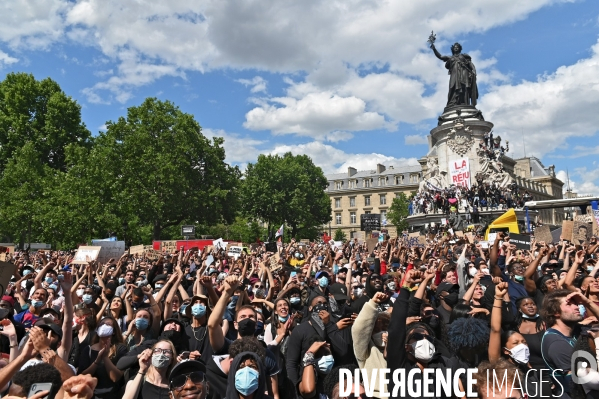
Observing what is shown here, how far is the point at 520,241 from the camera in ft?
40.5

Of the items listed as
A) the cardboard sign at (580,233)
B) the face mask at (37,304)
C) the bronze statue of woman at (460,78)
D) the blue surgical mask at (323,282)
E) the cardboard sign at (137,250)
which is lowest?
the face mask at (37,304)

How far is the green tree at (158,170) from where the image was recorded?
113ft

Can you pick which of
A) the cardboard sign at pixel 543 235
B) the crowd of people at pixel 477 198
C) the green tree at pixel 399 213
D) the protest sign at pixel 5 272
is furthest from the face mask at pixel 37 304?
the green tree at pixel 399 213

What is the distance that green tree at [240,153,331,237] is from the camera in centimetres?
6431

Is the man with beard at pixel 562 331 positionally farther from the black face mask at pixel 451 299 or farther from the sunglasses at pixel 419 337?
the black face mask at pixel 451 299

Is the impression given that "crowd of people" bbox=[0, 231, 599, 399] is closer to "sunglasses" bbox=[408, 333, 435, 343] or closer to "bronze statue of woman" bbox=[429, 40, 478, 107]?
"sunglasses" bbox=[408, 333, 435, 343]

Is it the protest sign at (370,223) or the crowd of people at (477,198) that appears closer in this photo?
the protest sign at (370,223)

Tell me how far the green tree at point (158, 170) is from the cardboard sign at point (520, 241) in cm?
2665

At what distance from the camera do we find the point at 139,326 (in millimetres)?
4848

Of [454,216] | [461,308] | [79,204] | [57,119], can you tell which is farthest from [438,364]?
[57,119]

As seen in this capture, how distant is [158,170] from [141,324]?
3268cm

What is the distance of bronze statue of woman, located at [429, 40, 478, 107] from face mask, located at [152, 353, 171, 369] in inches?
1636

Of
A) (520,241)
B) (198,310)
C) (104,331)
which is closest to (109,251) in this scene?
(198,310)

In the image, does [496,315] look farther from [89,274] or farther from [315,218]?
[315,218]
